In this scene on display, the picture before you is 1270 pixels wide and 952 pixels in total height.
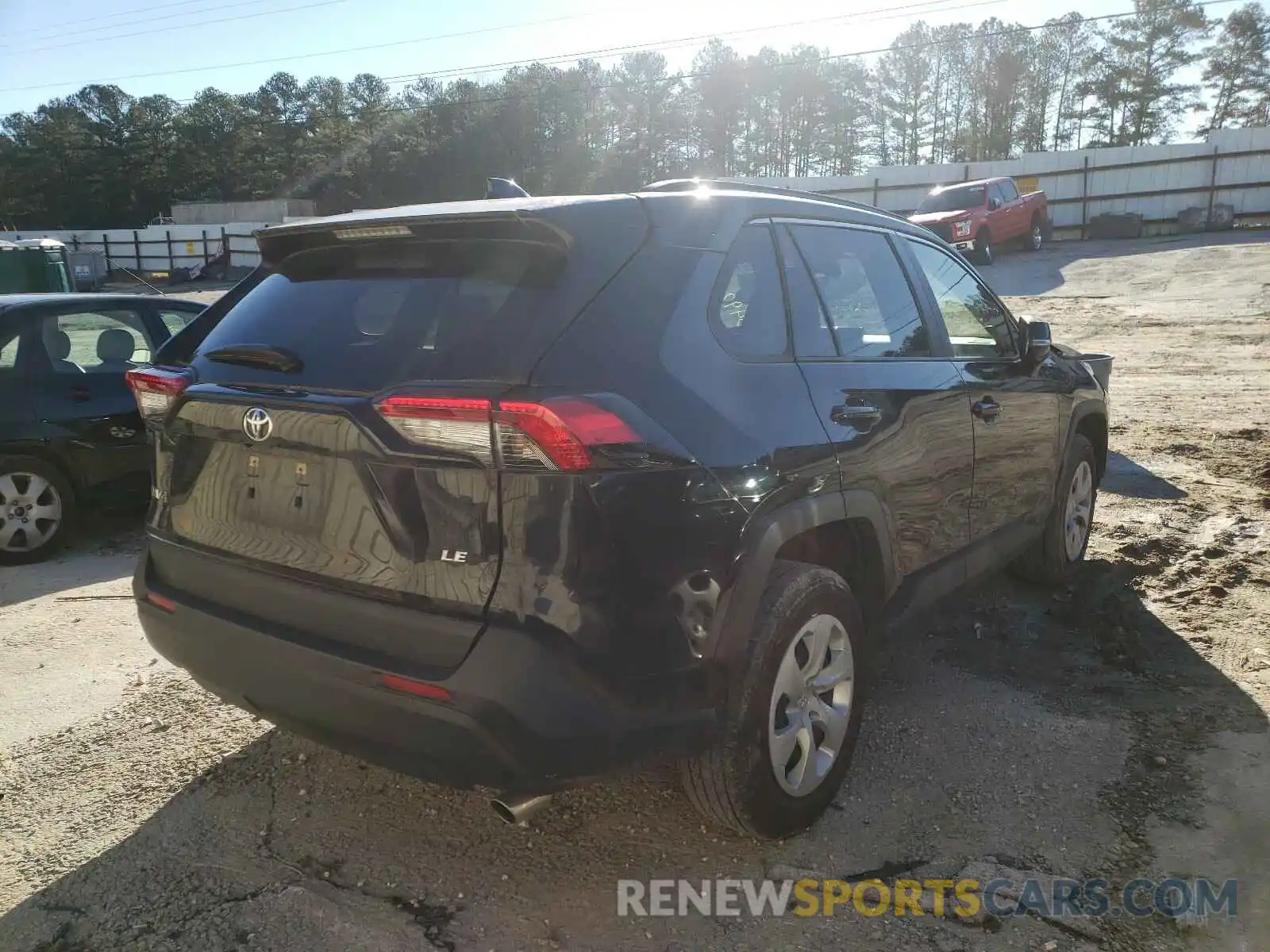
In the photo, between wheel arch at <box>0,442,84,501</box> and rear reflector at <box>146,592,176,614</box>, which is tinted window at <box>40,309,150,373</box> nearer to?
wheel arch at <box>0,442,84,501</box>

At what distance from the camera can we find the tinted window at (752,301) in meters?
2.51

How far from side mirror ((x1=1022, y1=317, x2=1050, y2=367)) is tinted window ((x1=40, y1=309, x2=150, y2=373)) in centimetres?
524

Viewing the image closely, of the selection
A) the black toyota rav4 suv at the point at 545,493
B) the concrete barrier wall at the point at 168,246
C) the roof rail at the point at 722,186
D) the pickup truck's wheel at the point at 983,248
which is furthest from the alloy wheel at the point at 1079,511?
the concrete barrier wall at the point at 168,246

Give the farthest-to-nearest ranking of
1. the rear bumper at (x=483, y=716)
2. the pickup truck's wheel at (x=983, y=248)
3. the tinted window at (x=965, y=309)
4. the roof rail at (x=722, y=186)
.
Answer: the pickup truck's wheel at (x=983, y=248), the tinted window at (x=965, y=309), the roof rail at (x=722, y=186), the rear bumper at (x=483, y=716)

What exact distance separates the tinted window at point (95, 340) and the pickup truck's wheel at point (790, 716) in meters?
5.03

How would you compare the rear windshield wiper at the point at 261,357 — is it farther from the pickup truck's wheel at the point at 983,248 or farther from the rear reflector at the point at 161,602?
the pickup truck's wheel at the point at 983,248

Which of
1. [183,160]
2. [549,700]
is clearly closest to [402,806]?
[549,700]

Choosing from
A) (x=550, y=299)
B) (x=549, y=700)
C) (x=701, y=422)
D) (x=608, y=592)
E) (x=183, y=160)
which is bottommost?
(x=549, y=700)

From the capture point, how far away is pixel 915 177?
2733 centimetres

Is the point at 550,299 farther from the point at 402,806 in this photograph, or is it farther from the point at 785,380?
the point at 402,806

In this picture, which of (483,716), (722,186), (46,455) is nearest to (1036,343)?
(722,186)

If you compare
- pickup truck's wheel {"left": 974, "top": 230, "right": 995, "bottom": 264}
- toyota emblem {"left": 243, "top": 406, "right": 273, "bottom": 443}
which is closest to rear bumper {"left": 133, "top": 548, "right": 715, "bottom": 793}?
toyota emblem {"left": 243, "top": 406, "right": 273, "bottom": 443}

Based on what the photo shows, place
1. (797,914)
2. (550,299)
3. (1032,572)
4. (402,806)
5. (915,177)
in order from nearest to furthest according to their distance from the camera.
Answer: (550,299) < (797,914) < (402,806) < (1032,572) < (915,177)

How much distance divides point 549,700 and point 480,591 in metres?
0.29
